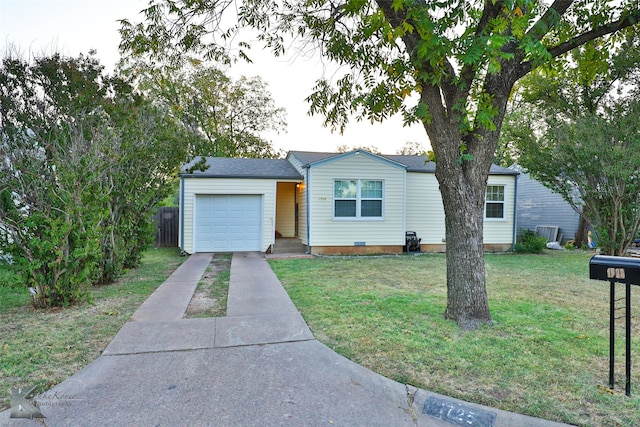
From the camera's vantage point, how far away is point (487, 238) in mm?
13109

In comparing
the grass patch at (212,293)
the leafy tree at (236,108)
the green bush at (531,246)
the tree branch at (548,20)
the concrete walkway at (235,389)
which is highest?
the leafy tree at (236,108)

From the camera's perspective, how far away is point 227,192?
11.8m

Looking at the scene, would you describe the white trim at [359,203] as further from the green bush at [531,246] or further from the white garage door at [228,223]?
the green bush at [531,246]

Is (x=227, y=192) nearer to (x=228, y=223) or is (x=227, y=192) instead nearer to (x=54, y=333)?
(x=228, y=223)

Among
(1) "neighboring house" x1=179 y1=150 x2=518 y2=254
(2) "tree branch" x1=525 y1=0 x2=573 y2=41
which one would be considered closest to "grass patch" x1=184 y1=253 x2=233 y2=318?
(1) "neighboring house" x1=179 y1=150 x2=518 y2=254

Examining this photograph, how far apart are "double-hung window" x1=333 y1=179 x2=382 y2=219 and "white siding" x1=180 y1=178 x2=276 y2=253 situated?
7.23 ft

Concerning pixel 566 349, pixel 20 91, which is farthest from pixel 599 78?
pixel 20 91

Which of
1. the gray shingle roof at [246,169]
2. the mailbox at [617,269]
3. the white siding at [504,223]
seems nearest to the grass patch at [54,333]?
the mailbox at [617,269]

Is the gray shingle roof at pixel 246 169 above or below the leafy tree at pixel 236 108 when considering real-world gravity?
below

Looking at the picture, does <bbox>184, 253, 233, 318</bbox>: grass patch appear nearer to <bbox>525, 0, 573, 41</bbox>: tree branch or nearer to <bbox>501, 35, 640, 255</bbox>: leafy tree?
<bbox>525, 0, 573, 41</bbox>: tree branch

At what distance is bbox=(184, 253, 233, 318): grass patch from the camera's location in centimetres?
492

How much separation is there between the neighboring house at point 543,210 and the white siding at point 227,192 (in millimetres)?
11103

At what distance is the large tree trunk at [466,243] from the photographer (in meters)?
4.25

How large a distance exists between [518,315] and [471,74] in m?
3.13
